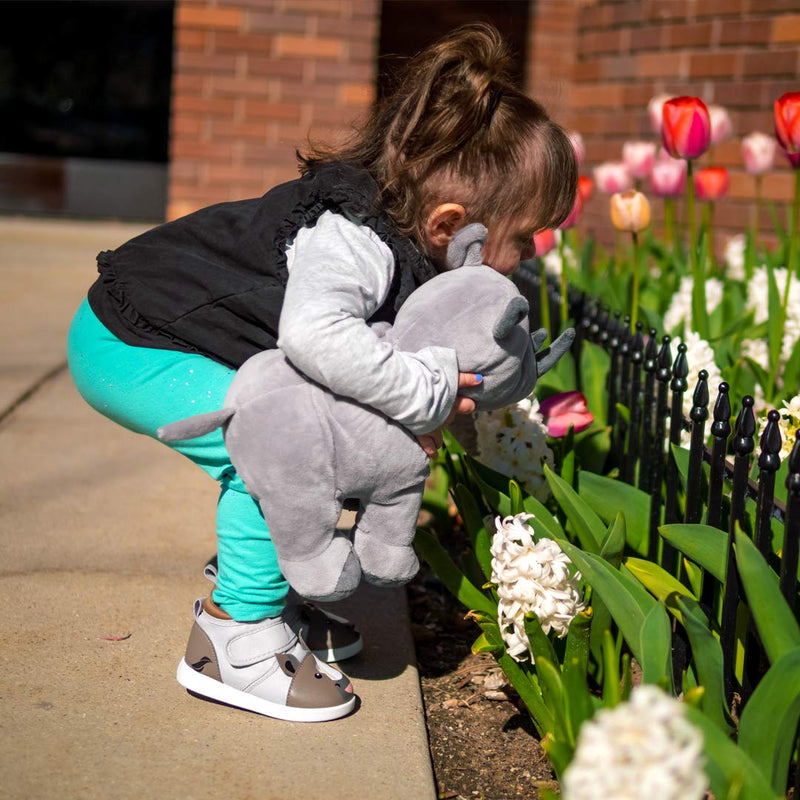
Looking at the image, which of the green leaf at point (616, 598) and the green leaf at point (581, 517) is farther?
the green leaf at point (581, 517)

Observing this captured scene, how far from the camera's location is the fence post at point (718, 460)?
1.92 m

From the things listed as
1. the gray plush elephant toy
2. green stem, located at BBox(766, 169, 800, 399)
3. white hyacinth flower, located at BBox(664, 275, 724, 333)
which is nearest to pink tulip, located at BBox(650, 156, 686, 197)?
white hyacinth flower, located at BBox(664, 275, 724, 333)

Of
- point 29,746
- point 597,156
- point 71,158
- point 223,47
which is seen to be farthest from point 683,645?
point 71,158

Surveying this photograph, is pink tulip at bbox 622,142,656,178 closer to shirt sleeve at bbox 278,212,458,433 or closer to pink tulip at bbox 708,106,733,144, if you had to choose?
pink tulip at bbox 708,106,733,144

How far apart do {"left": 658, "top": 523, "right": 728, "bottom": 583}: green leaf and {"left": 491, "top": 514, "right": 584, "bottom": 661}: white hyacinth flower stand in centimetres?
20

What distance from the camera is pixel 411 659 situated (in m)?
2.36

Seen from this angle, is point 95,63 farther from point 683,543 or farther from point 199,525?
point 683,543

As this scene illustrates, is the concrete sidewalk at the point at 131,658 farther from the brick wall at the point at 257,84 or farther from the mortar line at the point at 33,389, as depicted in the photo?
the brick wall at the point at 257,84

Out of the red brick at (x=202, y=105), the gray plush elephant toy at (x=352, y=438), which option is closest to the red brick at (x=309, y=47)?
the red brick at (x=202, y=105)

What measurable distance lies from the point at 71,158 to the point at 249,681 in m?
6.66

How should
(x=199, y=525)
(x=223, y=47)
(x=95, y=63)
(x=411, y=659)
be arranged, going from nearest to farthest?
(x=411, y=659) → (x=199, y=525) → (x=223, y=47) → (x=95, y=63)

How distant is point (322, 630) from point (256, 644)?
29 cm

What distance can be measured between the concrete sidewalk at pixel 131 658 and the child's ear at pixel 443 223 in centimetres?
96

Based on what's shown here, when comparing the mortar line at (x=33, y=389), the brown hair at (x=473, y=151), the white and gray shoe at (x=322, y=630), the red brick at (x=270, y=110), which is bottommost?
the white and gray shoe at (x=322, y=630)
